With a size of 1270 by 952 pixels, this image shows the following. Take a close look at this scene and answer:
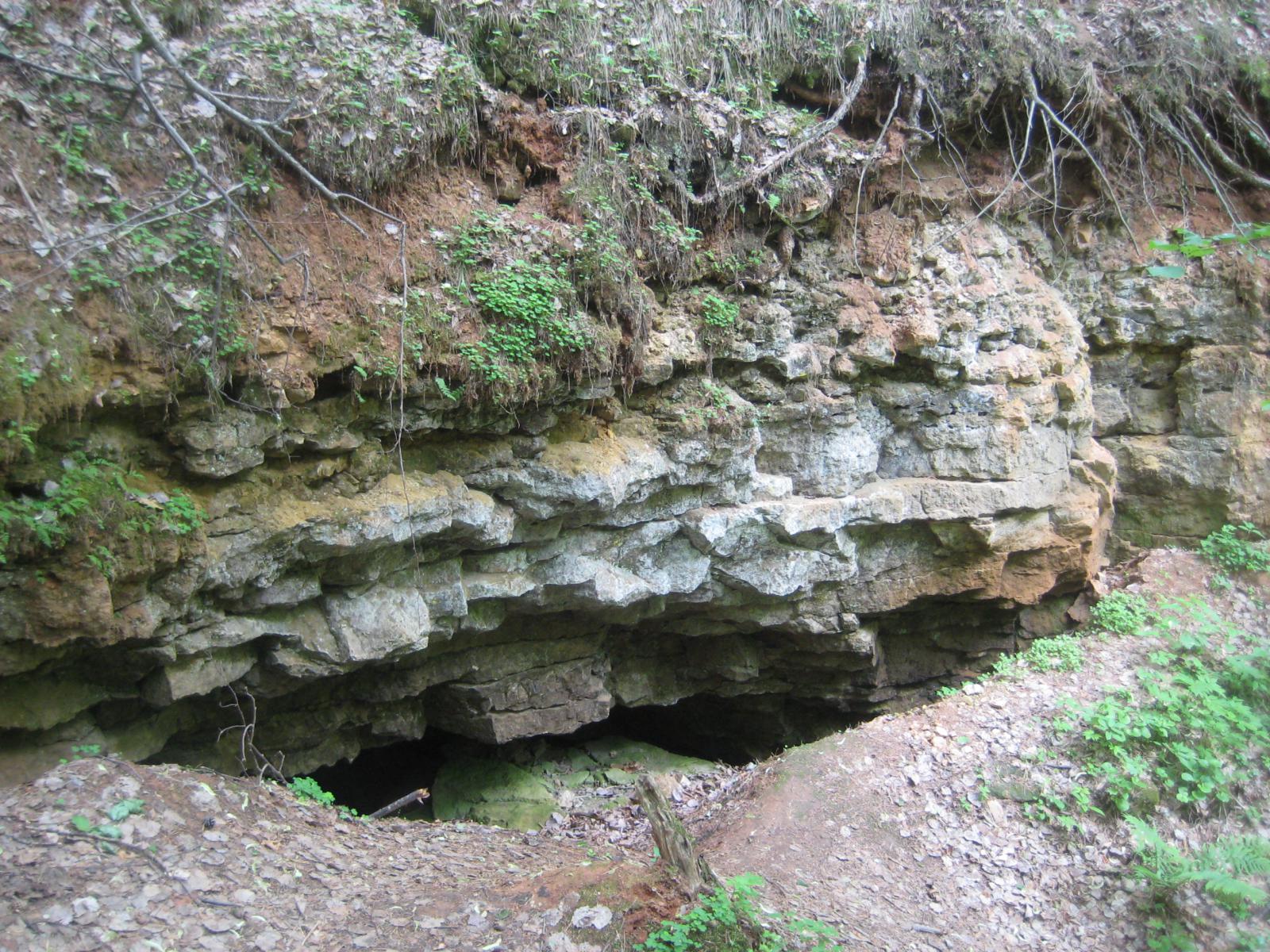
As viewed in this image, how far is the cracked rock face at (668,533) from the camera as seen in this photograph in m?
4.73

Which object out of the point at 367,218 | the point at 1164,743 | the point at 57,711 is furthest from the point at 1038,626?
the point at 57,711

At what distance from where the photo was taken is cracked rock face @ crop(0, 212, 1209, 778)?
4.73 m

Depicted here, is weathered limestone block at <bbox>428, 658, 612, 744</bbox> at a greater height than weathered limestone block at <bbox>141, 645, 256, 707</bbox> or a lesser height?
lesser

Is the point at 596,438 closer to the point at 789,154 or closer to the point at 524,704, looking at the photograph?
the point at 524,704

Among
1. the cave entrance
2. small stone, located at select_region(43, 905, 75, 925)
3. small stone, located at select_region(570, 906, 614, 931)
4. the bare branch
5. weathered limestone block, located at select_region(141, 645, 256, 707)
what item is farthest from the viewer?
the cave entrance

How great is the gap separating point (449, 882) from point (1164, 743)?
A: 4.73 m

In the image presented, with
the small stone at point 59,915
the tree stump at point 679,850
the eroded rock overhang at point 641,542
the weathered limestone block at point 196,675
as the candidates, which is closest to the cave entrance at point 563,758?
the eroded rock overhang at point 641,542

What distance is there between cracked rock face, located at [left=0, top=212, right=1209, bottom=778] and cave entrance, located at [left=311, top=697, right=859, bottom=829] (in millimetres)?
243

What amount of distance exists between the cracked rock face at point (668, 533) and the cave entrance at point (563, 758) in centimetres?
24

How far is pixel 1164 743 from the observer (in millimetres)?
→ 5727

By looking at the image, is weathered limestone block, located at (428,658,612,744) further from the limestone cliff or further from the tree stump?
the tree stump

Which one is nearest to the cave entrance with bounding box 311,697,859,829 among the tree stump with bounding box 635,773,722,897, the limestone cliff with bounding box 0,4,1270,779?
the limestone cliff with bounding box 0,4,1270,779

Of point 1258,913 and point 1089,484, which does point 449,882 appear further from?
point 1089,484

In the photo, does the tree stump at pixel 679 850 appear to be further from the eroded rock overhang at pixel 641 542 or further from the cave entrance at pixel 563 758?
the cave entrance at pixel 563 758
